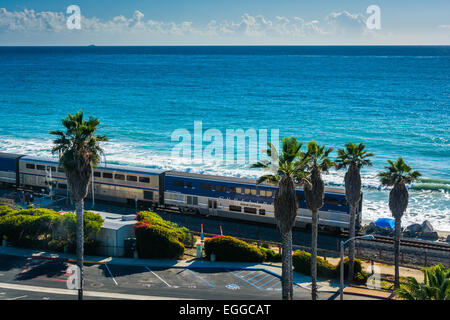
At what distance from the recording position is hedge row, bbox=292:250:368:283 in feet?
110

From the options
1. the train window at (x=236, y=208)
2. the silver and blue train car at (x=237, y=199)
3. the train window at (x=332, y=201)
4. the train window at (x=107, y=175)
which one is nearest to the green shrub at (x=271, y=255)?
the silver and blue train car at (x=237, y=199)

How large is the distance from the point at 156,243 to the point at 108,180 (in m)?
17.7

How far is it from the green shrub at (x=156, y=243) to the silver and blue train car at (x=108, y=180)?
41.5 ft

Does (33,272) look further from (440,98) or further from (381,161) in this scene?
(440,98)

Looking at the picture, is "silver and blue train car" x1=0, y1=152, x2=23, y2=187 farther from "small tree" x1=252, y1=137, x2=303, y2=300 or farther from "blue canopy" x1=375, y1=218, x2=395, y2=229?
"blue canopy" x1=375, y1=218, x2=395, y2=229

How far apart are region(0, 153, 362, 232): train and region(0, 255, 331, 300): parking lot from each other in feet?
37.0

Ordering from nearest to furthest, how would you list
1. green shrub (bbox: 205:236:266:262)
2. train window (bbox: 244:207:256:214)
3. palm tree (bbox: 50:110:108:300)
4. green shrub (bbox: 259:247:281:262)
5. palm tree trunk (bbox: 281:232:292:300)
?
palm tree trunk (bbox: 281:232:292:300) < palm tree (bbox: 50:110:108:300) < green shrub (bbox: 205:236:266:262) < green shrub (bbox: 259:247:281:262) < train window (bbox: 244:207:256:214)

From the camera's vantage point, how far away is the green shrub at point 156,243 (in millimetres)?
35969

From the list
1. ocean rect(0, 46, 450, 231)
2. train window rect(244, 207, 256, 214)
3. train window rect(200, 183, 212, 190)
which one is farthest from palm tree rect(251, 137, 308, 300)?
ocean rect(0, 46, 450, 231)

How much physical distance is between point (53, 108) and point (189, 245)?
10802 centimetres

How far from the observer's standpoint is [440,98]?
135750 millimetres

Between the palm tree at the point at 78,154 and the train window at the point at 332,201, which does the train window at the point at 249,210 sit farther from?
the palm tree at the point at 78,154

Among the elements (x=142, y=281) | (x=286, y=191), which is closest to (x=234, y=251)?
(x=142, y=281)

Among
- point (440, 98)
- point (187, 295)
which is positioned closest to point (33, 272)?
point (187, 295)
